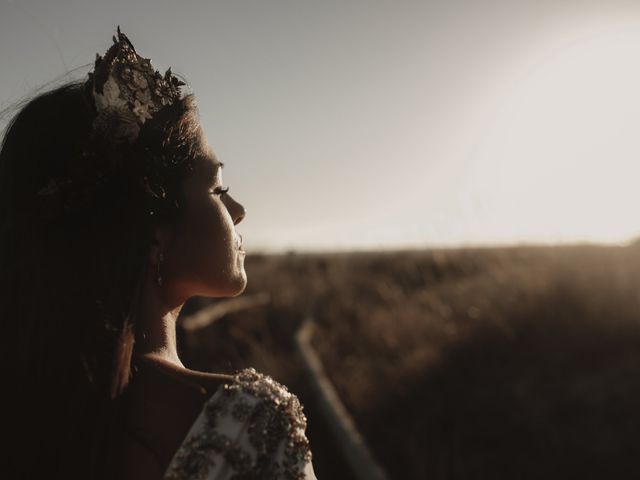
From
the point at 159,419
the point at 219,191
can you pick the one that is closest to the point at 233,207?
the point at 219,191

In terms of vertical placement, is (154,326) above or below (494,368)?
below

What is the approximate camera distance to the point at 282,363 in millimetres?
8555

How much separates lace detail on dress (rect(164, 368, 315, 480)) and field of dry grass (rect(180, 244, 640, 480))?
197 centimetres

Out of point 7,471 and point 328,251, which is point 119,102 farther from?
point 328,251

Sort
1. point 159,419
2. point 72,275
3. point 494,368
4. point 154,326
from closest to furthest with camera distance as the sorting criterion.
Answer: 1. point 159,419
2. point 72,275
3. point 154,326
4. point 494,368

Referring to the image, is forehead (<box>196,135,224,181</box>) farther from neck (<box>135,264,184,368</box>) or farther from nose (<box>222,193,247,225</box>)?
neck (<box>135,264,184,368</box>)

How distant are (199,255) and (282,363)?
675cm

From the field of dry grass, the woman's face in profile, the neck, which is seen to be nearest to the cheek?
the woman's face in profile

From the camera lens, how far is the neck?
1.90 metres

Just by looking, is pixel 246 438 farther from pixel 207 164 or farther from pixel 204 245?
pixel 207 164

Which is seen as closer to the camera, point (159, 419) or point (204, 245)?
point (159, 419)

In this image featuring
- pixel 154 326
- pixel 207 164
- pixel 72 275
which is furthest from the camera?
pixel 207 164

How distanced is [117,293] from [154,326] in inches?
6.3

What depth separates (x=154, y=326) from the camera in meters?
1.94
